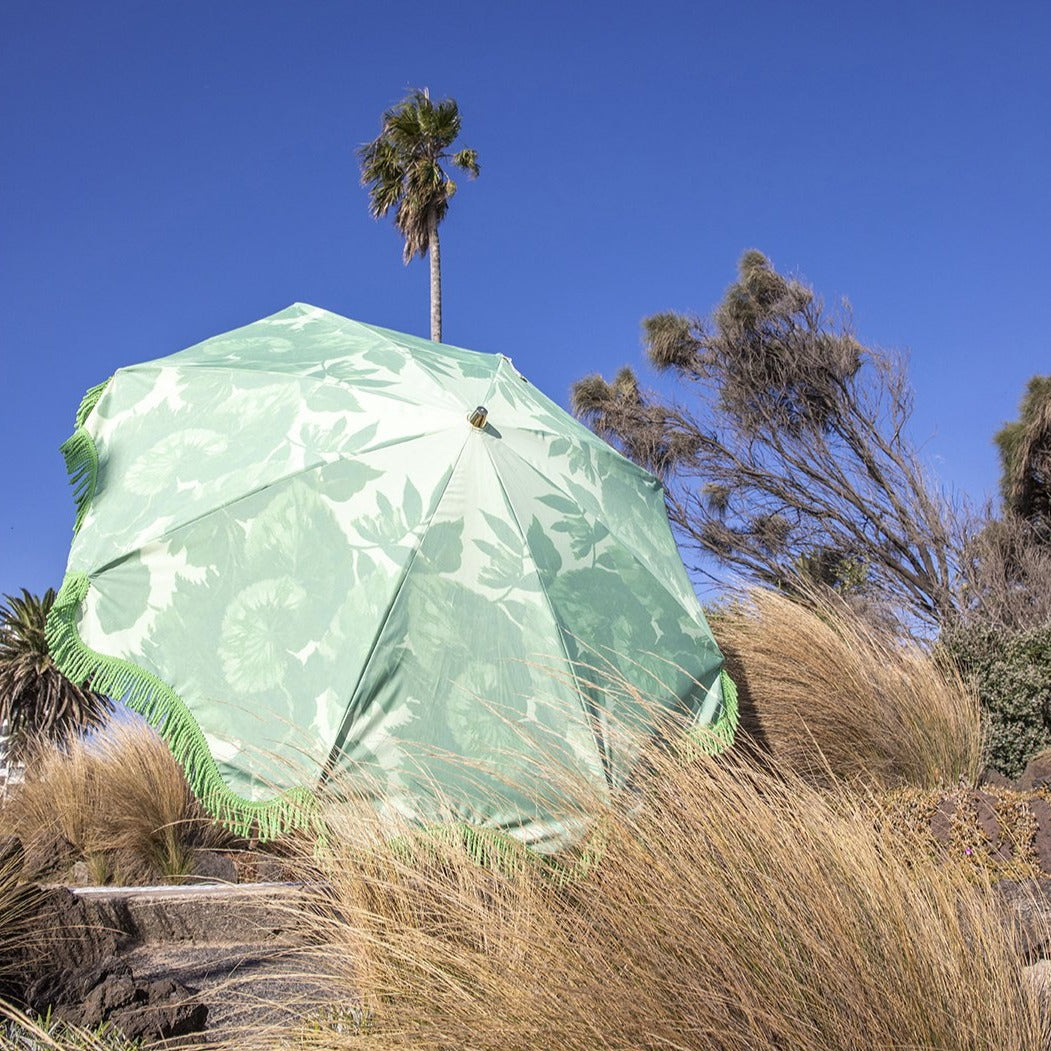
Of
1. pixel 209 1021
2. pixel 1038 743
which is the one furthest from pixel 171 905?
pixel 1038 743

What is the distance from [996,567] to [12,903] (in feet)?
42.7

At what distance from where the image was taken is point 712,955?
1912 mm

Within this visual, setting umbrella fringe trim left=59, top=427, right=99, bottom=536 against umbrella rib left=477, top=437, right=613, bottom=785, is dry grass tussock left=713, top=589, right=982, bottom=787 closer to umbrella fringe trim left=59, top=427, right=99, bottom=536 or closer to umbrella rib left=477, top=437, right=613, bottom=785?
umbrella rib left=477, top=437, right=613, bottom=785

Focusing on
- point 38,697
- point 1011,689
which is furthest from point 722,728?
point 38,697

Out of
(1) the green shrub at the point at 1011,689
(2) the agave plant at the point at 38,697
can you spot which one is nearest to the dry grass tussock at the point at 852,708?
(1) the green shrub at the point at 1011,689

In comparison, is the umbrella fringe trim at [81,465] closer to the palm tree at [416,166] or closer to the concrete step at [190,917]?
the concrete step at [190,917]

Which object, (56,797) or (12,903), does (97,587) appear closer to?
(12,903)

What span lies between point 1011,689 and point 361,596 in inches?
214

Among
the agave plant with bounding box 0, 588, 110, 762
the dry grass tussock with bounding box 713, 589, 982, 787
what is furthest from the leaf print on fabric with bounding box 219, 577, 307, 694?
the agave plant with bounding box 0, 588, 110, 762

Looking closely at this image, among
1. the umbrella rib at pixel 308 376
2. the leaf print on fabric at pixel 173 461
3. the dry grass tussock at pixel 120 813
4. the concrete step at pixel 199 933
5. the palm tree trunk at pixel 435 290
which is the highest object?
the palm tree trunk at pixel 435 290

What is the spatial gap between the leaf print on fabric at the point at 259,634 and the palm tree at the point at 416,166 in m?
16.1

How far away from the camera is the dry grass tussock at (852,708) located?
207 inches

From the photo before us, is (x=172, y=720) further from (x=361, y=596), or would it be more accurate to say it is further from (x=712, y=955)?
(x=712, y=955)

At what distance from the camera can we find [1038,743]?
6.57m
